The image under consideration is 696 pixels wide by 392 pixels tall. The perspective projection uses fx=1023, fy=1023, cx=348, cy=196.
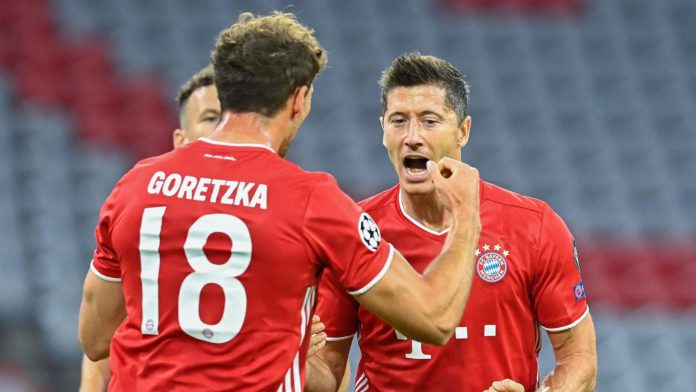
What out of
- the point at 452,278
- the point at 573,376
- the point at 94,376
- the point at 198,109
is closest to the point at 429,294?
the point at 452,278

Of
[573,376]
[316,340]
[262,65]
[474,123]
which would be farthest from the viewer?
[474,123]

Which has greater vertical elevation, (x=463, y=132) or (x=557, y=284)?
(x=463, y=132)

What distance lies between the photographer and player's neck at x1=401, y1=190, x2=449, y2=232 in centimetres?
354

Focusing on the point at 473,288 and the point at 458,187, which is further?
the point at 473,288

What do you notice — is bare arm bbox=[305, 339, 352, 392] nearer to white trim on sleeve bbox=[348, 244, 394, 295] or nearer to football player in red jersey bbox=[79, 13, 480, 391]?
football player in red jersey bbox=[79, 13, 480, 391]

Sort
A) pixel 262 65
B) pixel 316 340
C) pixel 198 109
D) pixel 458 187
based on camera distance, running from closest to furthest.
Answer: pixel 262 65 → pixel 458 187 → pixel 316 340 → pixel 198 109

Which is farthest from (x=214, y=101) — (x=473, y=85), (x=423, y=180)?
(x=473, y=85)

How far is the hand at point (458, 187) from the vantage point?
299cm

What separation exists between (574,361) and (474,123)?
6342 mm

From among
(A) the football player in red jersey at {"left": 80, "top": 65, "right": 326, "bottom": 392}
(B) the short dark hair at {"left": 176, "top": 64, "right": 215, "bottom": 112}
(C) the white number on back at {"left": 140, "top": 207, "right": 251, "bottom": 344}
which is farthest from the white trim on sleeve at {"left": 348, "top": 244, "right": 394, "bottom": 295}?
(B) the short dark hair at {"left": 176, "top": 64, "right": 215, "bottom": 112}

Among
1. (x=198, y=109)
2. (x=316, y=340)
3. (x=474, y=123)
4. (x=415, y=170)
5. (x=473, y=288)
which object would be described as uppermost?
(x=474, y=123)

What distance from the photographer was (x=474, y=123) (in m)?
9.55

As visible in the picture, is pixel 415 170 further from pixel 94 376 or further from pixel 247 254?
pixel 94 376

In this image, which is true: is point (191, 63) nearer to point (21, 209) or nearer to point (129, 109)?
point (129, 109)
